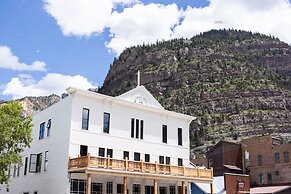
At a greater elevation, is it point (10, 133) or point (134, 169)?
point (10, 133)

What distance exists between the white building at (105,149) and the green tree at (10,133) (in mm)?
3325

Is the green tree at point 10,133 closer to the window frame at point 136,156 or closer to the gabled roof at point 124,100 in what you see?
the gabled roof at point 124,100

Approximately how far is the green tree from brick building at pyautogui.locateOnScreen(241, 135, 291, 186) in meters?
45.3

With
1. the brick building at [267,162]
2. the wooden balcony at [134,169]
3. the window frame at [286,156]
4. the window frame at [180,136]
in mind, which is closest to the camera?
the wooden balcony at [134,169]

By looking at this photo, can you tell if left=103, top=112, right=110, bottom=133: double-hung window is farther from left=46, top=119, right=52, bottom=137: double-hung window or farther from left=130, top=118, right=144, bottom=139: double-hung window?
left=46, top=119, right=52, bottom=137: double-hung window

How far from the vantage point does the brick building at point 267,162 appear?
61656 mm

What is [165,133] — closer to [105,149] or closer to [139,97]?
[139,97]

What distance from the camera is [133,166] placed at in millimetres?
28875

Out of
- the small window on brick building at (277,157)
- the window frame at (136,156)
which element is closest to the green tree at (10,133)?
the window frame at (136,156)

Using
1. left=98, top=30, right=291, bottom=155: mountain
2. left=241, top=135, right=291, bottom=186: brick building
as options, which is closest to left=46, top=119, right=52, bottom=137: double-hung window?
left=241, top=135, right=291, bottom=186: brick building

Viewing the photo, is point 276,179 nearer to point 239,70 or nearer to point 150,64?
point 239,70

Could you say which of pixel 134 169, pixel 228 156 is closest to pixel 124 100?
pixel 134 169

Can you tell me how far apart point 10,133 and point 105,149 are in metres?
7.68

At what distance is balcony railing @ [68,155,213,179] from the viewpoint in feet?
87.2
